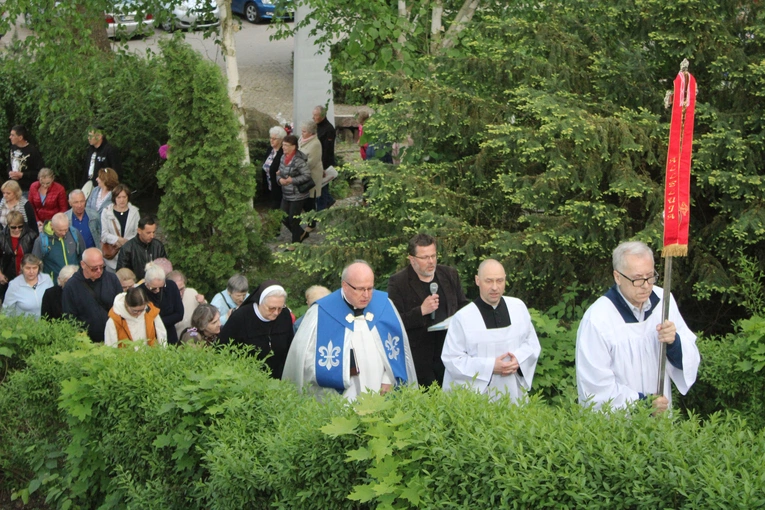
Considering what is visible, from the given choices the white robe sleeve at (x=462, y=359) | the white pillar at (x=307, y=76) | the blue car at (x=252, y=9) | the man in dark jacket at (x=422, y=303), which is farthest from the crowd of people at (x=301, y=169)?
the blue car at (x=252, y=9)

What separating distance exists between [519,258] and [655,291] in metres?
2.78

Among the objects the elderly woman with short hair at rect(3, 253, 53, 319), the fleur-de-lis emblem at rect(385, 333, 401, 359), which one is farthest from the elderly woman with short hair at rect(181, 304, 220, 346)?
the elderly woman with short hair at rect(3, 253, 53, 319)

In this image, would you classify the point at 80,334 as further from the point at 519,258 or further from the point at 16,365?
the point at 519,258

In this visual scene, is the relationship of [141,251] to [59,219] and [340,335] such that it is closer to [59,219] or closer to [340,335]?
[59,219]

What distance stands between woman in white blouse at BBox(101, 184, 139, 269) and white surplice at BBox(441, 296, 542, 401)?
5783mm

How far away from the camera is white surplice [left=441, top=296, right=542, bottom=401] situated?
6.73 meters

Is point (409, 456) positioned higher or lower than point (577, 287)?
higher

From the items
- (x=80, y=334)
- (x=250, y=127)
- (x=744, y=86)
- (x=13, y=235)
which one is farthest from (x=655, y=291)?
(x=250, y=127)

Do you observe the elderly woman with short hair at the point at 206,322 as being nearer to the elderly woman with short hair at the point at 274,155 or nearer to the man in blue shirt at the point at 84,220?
the man in blue shirt at the point at 84,220

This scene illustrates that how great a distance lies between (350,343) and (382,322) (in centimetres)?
29

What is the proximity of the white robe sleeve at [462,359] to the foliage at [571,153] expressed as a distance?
217cm

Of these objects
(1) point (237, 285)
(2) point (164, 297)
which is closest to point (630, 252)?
(1) point (237, 285)

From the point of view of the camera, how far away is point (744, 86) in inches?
363

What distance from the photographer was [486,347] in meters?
A: 6.79
